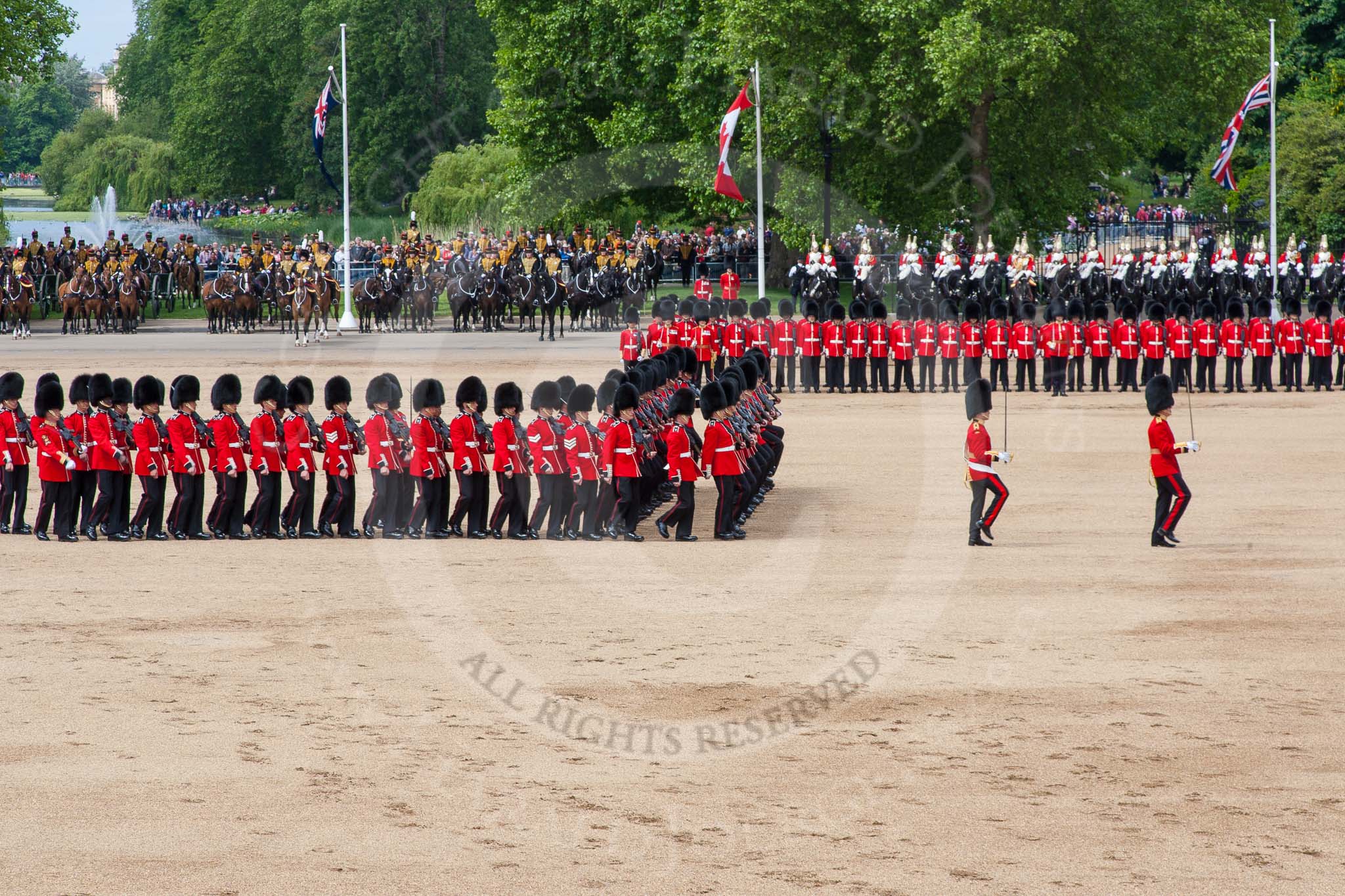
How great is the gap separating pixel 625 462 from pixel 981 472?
2745 millimetres

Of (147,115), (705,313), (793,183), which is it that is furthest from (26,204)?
(705,313)

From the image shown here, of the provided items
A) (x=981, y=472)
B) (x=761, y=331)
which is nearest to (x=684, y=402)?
(x=981, y=472)

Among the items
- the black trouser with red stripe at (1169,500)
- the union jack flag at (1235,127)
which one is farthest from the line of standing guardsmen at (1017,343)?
the black trouser with red stripe at (1169,500)

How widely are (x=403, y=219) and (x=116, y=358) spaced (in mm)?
32279

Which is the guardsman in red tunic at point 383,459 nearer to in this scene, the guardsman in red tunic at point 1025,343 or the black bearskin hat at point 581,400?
the black bearskin hat at point 581,400

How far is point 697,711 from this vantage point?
855 centimetres

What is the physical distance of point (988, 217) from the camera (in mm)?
35344

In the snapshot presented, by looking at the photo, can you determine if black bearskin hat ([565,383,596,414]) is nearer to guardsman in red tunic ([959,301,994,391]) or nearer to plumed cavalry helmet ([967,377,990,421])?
plumed cavalry helmet ([967,377,990,421])

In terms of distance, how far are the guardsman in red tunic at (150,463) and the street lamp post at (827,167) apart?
2072 centimetres

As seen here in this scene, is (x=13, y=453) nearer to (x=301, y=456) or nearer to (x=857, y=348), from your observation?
(x=301, y=456)

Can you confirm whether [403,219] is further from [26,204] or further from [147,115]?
[26,204]

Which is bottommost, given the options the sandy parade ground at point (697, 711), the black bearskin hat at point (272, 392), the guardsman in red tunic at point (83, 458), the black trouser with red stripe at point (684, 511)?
the sandy parade ground at point (697, 711)

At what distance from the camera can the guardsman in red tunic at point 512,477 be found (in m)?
13.8

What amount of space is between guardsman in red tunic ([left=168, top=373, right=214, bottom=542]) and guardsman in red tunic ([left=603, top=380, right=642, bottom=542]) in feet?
10.4
